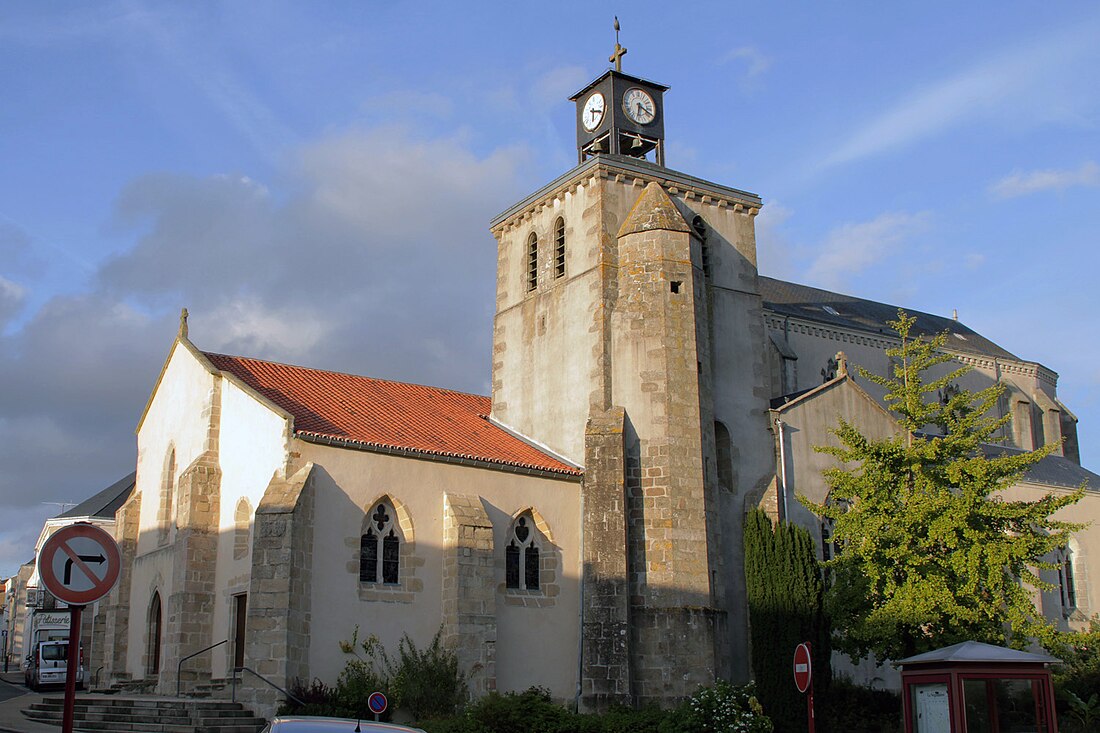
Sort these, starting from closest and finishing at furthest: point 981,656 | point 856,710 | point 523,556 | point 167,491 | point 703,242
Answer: point 981,656, point 523,556, point 856,710, point 167,491, point 703,242

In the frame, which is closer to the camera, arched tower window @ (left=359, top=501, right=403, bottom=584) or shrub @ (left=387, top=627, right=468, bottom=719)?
shrub @ (left=387, top=627, right=468, bottom=719)

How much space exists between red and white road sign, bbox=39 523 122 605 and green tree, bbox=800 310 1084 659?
18.5 metres

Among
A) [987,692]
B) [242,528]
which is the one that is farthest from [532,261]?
[987,692]

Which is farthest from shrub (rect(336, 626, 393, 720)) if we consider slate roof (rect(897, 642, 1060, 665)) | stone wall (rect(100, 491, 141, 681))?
slate roof (rect(897, 642, 1060, 665))

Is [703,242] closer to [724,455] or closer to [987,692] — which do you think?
[724,455]

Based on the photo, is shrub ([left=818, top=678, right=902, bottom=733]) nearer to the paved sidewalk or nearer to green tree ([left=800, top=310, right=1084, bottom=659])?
green tree ([left=800, top=310, right=1084, bottom=659])

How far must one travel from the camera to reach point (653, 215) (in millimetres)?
28422

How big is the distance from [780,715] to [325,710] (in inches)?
412

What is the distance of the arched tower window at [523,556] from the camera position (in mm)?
26281

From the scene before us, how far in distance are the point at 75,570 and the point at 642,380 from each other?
19.7 meters

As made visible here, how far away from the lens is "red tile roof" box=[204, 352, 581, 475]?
2514 centimetres

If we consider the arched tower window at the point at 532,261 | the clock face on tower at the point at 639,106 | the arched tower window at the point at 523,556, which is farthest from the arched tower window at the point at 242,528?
the clock face on tower at the point at 639,106

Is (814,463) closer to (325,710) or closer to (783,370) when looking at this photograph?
(783,370)

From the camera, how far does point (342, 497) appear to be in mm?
24047
